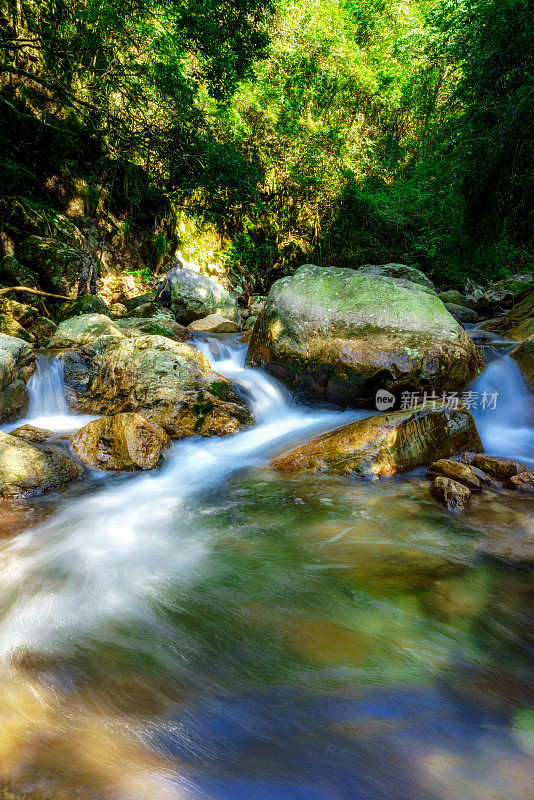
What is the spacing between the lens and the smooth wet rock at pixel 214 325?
1016 centimetres

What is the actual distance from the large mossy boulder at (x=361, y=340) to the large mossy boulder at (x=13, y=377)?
144 inches

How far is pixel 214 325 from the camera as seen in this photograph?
10.3 metres

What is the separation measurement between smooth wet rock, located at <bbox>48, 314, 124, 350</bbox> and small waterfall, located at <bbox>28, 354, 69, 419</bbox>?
3.06ft

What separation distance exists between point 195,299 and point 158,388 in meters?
6.23

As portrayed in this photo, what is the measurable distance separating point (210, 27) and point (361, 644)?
38.3ft

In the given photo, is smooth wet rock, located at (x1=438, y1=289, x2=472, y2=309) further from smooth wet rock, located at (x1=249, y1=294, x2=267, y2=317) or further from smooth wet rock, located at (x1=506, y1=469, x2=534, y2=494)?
smooth wet rock, located at (x1=506, y1=469, x2=534, y2=494)

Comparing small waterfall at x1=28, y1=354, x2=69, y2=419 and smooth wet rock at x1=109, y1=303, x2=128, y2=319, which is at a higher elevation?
smooth wet rock at x1=109, y1=303, x2=128, y2=319

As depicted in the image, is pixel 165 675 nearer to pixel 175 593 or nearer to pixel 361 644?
pixel 175 593

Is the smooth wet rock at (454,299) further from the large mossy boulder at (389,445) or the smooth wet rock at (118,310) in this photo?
the smooth wet rock at (118,310)

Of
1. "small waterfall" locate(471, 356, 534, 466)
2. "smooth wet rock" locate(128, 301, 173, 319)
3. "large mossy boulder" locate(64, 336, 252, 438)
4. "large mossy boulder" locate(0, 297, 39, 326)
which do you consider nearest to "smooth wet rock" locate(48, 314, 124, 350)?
"large mossy boulder" locate(0, 297, 39, 326)

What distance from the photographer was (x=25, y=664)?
5.59 ft

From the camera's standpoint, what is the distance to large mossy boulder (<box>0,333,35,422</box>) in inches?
208

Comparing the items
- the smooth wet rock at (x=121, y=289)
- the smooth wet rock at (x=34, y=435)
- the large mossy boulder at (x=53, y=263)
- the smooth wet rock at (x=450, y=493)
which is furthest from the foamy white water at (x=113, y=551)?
the smooth wet rock at (x=121, y=289)

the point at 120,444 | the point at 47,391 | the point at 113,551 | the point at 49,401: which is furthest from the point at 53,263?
the point at 113,551
